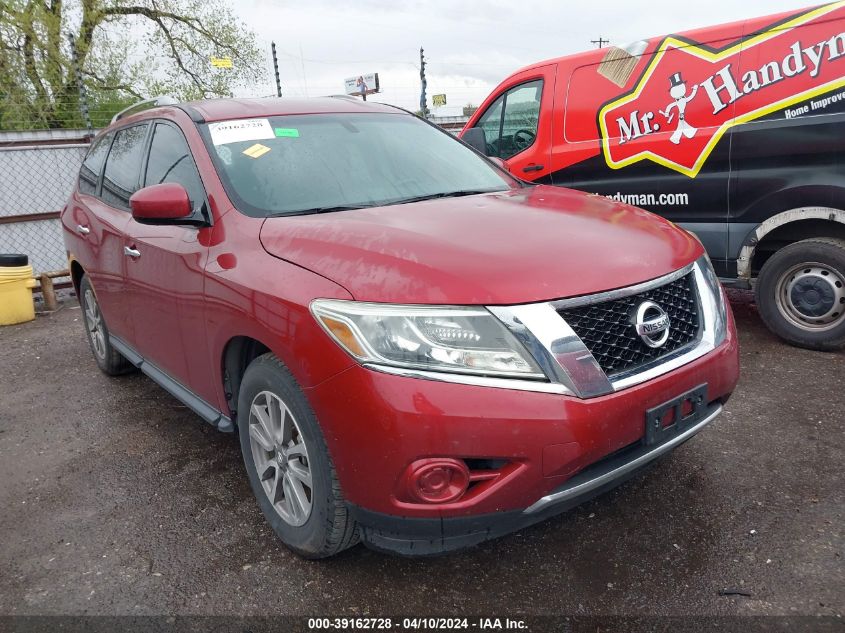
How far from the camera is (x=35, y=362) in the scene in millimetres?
5289

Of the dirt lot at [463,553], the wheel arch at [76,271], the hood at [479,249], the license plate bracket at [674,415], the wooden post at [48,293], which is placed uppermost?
the hood at [479,249]

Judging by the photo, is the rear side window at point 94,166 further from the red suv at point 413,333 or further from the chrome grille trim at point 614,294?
the chrome grille trim at point 614,294

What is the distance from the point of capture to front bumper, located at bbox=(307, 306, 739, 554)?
182cm

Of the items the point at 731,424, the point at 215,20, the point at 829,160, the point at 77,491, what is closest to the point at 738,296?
the point at 829,160

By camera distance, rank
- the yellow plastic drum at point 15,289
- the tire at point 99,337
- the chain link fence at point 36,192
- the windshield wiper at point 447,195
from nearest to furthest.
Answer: the windshield wiper at point 447,195, the tire at point 99,337, the yellow plastic drum at point 15,289, the chain link fence at point 36,192


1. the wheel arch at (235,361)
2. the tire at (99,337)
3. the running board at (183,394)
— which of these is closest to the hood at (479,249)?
the wheel arch at (235,361)

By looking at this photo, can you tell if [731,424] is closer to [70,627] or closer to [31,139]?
[70,627]

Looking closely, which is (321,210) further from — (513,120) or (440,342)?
(513,120)

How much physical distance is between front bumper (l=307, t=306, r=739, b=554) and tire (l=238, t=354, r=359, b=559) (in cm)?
10

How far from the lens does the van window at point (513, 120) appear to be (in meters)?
5.62

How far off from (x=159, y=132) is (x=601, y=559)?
2.90 m

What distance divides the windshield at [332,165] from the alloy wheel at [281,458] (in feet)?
2.55

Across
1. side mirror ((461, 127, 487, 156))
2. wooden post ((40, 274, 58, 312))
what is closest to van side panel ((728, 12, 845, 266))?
side mirror ((461, 127, 487, 156))

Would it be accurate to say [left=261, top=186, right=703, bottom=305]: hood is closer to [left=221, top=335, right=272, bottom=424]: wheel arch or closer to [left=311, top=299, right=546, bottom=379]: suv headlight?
[left=311, top=299, right=546, bottom=379]: suv headlight
